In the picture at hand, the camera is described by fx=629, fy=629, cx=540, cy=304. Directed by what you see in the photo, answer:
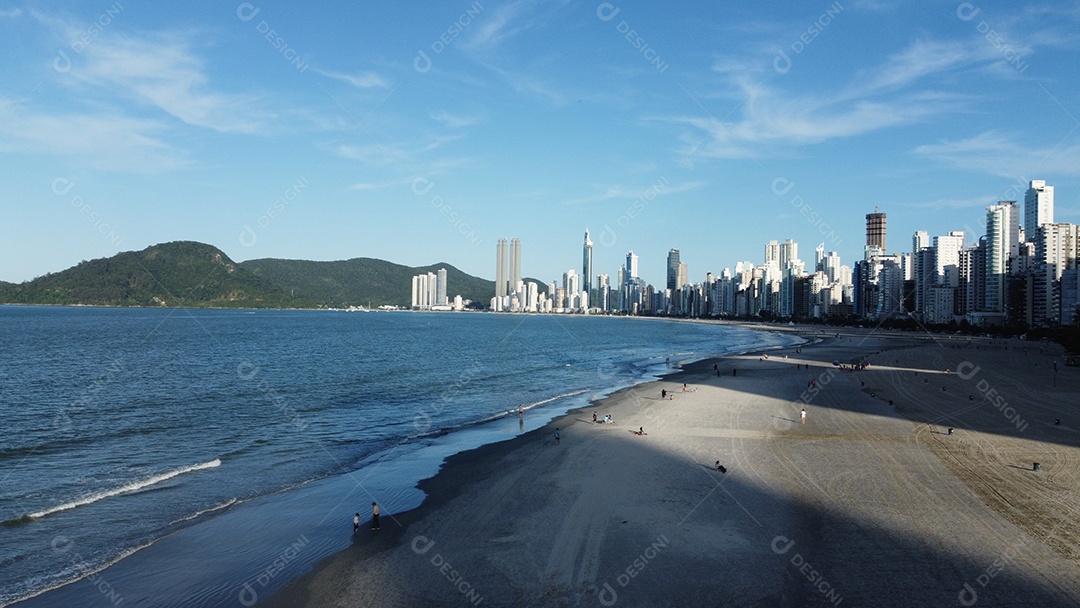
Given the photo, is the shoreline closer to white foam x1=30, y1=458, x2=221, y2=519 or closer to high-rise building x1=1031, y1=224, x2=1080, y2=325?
white foam x1=30, y1=458, x2=221, y2=519

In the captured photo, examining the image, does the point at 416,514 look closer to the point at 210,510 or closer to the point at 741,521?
the point at 210,510

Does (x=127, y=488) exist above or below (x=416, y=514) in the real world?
above

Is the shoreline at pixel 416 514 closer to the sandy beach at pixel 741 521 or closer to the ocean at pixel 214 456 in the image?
the sandy beach at pixel 741 521

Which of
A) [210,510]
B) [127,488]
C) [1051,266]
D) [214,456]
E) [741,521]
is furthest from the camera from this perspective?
[1051,266]

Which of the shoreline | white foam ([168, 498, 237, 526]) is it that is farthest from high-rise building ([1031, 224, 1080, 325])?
white foam ([168, 498, 237, 526])

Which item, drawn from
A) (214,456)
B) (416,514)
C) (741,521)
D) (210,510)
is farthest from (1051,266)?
(210,510)

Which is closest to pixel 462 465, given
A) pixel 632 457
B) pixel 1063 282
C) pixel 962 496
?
pixel 632 457

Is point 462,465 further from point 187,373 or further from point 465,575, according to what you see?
point 187,373
